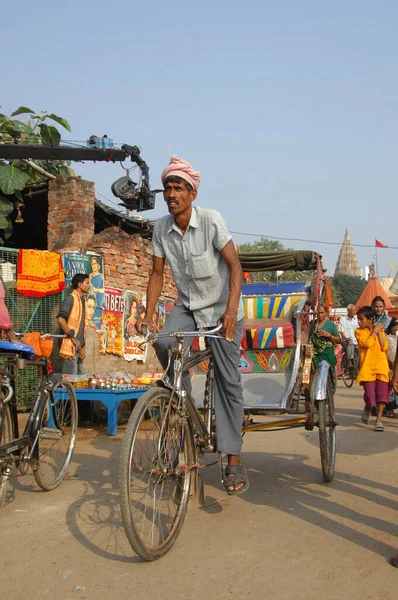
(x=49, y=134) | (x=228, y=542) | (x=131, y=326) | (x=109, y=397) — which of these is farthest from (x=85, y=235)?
(x=228, y=542)

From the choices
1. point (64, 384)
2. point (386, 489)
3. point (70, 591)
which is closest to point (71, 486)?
point (64, 384)

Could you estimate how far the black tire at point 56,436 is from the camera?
4.57 metres

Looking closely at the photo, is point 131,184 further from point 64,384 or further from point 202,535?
point 202,535

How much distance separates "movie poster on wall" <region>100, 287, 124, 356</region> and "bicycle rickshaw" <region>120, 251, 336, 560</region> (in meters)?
4.03

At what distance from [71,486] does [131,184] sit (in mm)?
9424

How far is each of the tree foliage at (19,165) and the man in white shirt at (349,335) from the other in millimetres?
9043

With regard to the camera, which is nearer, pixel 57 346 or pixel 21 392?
pixel 21 392

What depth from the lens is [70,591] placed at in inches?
109

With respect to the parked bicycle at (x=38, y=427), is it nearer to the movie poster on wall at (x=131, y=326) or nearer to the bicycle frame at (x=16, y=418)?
the bicycle frame at (x=16, y=418)

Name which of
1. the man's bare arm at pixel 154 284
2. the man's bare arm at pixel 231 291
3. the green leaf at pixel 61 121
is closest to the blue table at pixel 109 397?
the man's bare arm at pixel 154 284

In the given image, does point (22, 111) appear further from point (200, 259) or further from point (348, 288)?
point (348, 288)

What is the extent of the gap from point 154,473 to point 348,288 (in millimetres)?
79664

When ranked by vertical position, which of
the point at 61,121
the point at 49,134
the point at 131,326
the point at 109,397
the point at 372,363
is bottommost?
the point at 109,397

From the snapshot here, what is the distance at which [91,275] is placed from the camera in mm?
9898
